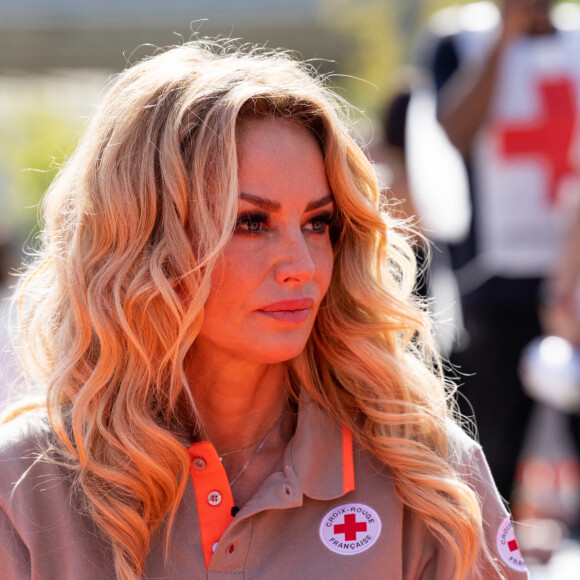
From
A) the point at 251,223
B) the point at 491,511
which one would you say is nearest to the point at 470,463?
the point at 491,511

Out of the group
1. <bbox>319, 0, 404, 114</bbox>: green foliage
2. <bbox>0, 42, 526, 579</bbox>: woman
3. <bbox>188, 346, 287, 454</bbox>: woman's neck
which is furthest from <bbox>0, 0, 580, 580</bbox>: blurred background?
<bbox>188, 346, 287, 454</bbox>: woman's neck

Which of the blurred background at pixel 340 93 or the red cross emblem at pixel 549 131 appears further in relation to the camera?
the blurred background at pixel 340 93

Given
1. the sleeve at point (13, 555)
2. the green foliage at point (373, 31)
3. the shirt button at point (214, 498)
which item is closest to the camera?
the sleeve at point (13, 555)

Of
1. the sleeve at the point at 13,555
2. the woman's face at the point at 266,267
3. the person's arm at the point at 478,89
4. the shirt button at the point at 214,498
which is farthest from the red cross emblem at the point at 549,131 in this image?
the sleeve at the point at 13,555

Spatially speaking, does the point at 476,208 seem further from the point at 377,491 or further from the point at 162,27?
the point at 162,27

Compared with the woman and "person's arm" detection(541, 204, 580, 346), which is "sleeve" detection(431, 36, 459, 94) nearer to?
"person's arm" detection(541, 204, 580, 346)

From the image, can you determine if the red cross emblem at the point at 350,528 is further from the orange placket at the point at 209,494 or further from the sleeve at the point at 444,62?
the sleeve at the point at 444,62

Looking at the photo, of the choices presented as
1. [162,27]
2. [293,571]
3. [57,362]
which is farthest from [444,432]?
[162,27]

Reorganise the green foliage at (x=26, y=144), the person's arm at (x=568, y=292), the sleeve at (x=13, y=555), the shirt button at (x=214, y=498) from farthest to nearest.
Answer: the green foliage at (x=26, y=144)
the person's arm at (x=568, y=292)
the shirt button at (x=214, y=498)
the sleeve at (x=13, y=555)

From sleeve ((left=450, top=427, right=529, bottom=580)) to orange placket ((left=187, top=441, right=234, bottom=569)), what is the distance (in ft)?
1.71

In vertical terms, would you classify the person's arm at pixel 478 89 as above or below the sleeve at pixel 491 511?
above

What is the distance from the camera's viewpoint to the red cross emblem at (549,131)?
3.88 metres

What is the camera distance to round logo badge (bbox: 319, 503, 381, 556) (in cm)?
214

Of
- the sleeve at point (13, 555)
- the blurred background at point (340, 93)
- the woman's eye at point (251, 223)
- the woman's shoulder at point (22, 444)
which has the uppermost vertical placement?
the woman's eye at point (251, 223)
